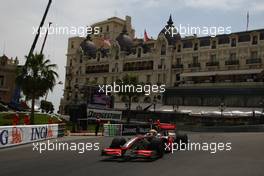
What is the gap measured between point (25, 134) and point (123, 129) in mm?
14681

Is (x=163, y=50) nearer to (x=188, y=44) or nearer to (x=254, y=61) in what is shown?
(x=188, y=44)

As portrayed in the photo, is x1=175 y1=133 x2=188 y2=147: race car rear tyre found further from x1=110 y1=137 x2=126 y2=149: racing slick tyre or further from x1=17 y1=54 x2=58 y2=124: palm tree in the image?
x1=17 y1=54 x2=58 y2=124: palm tree

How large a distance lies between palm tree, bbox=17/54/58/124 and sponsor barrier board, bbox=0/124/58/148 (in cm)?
1121

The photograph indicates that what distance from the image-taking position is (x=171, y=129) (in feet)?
70.0

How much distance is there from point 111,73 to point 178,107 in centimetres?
2182

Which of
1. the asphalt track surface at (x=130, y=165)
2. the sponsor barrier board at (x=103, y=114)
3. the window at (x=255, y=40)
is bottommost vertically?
the asphalt track surface at (x=130, y=165)

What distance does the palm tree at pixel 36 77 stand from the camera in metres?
40.7

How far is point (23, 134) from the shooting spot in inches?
969

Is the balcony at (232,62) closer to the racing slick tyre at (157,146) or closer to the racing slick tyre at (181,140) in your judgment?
the racing slick tyre at (181,140)

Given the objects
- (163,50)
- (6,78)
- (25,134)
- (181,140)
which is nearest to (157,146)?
(181,140)

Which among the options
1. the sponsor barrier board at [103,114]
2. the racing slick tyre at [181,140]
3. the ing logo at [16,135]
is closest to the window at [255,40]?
the sponsor barrier board at [103,114]

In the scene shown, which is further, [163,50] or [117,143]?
[163,50]

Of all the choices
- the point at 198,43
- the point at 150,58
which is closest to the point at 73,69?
the point at 150,58

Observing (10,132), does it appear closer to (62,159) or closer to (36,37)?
(62,159)
